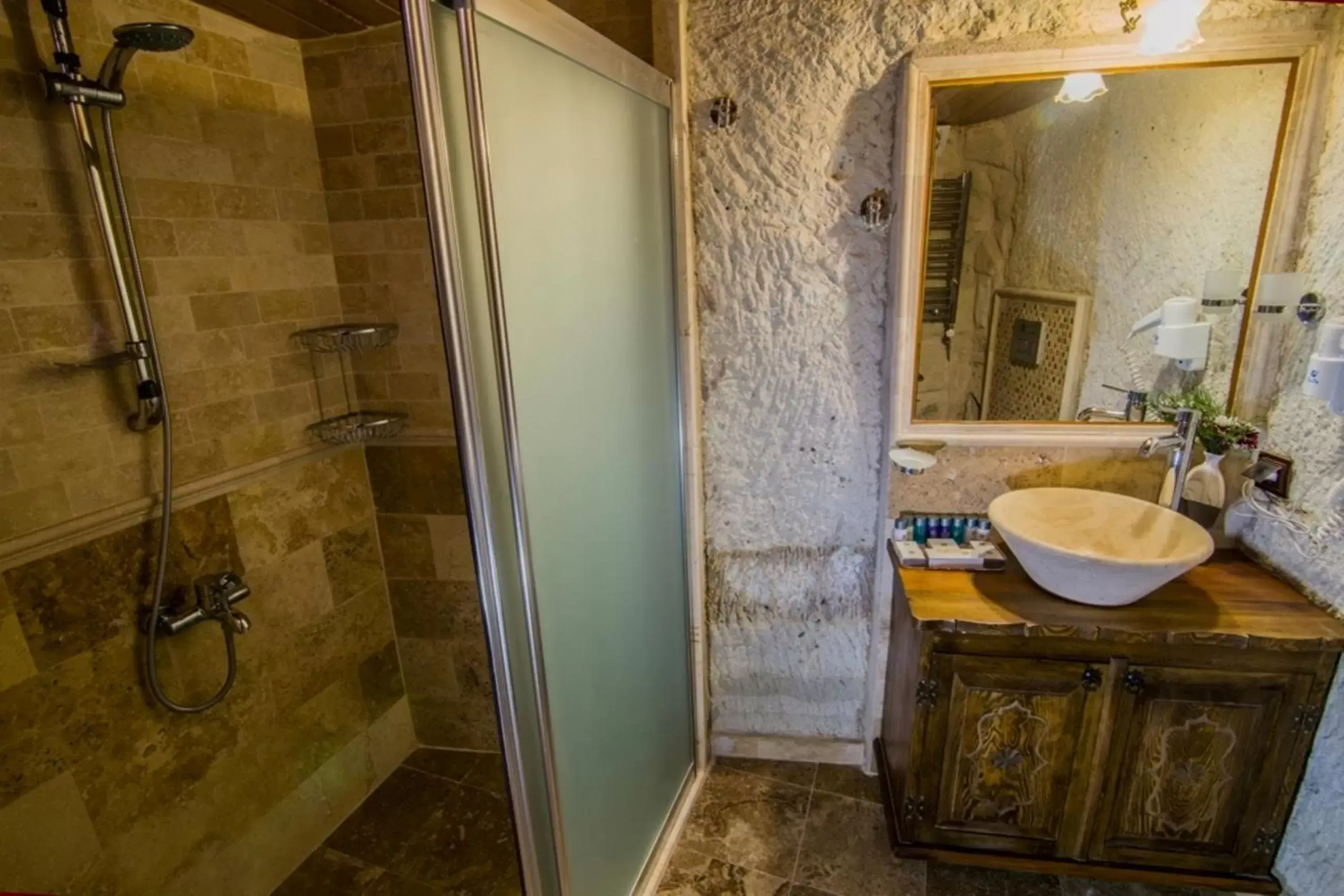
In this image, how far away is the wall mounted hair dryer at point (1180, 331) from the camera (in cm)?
154

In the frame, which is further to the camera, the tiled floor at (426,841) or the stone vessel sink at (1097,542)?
the tiled floor at (426,841)

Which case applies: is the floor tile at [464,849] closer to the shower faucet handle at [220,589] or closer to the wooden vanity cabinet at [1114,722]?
the shower faucet handle at [220,589]

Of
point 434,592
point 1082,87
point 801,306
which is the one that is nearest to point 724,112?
point 801,306

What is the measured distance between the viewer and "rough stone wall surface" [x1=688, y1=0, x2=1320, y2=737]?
1498 millimetres

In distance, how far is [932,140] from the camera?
59.9 inches

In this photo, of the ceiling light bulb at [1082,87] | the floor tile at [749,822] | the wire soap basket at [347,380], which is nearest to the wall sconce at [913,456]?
the ceiling light bulb at [1082,87]

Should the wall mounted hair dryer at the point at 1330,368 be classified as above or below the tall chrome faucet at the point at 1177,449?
above

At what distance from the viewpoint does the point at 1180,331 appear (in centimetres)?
155

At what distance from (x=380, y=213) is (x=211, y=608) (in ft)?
3.46

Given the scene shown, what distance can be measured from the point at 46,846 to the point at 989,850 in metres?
2.02

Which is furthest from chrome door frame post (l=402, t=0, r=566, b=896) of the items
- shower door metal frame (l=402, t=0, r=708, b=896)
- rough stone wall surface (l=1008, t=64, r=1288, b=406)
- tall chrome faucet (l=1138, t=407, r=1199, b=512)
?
tall chrome faucet (l=1138, t=407, r=1199, b=512)

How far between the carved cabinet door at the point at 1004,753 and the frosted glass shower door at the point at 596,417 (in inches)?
26.4

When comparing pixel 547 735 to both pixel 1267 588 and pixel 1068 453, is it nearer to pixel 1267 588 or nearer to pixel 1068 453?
pixel 1068 453

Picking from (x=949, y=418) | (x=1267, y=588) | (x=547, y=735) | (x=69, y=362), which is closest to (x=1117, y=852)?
(x=1267, y=588)
